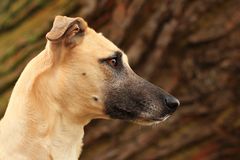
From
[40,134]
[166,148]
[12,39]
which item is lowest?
[166,148]

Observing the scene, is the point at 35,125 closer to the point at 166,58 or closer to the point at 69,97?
the point at 69,97

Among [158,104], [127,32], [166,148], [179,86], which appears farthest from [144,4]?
[158,104]

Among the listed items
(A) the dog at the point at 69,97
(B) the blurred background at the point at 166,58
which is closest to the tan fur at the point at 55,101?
(A) the dog at the point at 69,97

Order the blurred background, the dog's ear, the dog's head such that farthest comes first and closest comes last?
the blurred background, the dog's head, the dog's ear

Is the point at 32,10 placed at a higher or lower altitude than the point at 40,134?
lower

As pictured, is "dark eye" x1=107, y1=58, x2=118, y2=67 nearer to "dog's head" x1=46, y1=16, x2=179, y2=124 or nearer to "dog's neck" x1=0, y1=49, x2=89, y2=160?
"dog's head" x1=46, y1=16, x2=179, y2=124

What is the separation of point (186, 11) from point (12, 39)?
2103 mm

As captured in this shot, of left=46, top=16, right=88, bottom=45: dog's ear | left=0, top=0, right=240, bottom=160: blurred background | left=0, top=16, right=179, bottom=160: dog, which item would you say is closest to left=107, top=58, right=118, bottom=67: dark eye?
left=0, top=16, right=179, bottom=160: dog

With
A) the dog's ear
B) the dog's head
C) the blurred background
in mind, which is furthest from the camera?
the blurred background

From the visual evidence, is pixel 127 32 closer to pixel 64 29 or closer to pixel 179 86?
pixel 179 86

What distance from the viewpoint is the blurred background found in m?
9.63

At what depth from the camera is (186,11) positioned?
31.9 feet

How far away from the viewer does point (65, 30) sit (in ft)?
16.3

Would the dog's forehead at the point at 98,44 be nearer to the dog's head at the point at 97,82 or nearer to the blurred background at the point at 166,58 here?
the dog's head at the point at 97,82
